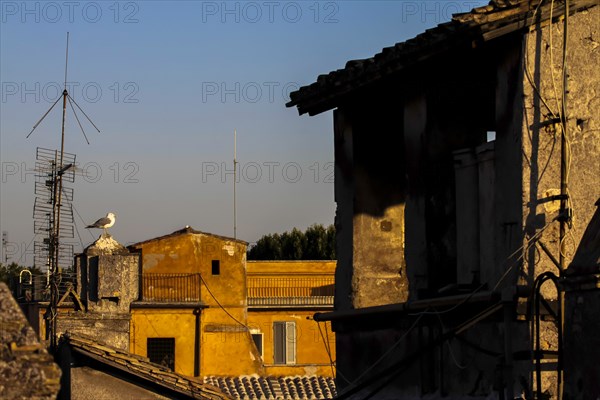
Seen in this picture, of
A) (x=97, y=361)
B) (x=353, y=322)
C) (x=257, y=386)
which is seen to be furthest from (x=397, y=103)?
(x=257, y=386)

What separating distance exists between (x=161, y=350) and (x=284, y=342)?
487 centimetres

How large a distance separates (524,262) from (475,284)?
1259mm

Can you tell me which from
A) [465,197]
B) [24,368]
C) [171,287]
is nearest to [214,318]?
[171,287]

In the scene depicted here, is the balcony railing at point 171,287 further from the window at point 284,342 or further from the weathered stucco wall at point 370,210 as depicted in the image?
the weathered stucco wall at point 370,210

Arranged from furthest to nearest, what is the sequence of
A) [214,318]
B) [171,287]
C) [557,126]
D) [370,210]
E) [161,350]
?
1. [214,318]
2. [171,287]
3. [161,350]
4. [370,210]
5. [557,126]

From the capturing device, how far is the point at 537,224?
40.8 feet

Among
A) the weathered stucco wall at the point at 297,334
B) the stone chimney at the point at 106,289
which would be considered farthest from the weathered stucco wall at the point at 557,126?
the weathered stucco wall at the point at 297,334

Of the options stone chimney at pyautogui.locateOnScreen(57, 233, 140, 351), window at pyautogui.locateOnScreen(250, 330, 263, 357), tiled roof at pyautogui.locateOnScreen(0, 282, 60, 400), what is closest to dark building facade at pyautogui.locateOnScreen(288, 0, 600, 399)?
tiled roof at pyautogui.locateOnScreen(0, 282, 60, 400)

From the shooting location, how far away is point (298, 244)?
232 ft

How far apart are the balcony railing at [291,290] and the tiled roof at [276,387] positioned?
453 cm

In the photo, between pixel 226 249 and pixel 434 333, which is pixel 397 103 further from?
pixel 226 249

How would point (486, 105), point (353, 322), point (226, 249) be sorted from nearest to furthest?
point (486, 105) < point (353, 322) < point (226, 249)

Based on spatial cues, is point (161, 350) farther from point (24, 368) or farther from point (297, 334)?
point (24, 368)

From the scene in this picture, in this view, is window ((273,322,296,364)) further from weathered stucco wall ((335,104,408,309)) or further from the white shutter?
weathered stucco wall ((335,104,408,309))
